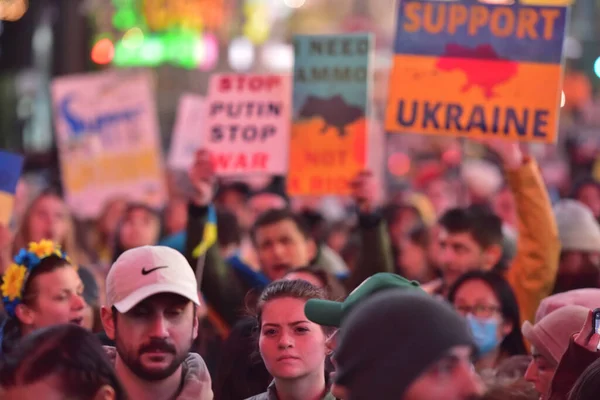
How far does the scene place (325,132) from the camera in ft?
27.7

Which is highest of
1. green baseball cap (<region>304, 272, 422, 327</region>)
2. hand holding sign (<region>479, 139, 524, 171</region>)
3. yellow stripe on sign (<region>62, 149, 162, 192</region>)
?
hand holding sign (<region>479, 139, 524, 171</region>)

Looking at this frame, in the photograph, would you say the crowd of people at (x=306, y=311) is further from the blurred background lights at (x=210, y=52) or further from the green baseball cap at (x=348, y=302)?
the blurred background lights at (x=210, y=52)

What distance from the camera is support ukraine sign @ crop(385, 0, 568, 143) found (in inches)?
295

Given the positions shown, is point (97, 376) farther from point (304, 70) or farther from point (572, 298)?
point (304, 70)

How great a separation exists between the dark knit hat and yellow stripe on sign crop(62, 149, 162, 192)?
25.6 feet

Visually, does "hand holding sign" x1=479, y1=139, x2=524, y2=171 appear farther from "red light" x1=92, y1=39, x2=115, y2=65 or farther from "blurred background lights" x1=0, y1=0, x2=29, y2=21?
"blurred background lights" x1=0, y1=0, x2=29, y2=21

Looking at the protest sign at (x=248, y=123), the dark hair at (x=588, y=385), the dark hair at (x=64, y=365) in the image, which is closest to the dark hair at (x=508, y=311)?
the dark hair at (x=588, y=385)

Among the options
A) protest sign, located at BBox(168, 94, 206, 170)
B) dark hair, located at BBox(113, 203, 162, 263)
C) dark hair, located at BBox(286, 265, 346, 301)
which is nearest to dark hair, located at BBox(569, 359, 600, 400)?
dark hair, located at BBox(286, 265, 346, 301)

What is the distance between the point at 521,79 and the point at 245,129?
2.32m

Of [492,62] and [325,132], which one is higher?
[492,62]

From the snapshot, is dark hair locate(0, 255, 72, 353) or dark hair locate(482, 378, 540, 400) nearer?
dark hair locate(482, 378, 540, 400)

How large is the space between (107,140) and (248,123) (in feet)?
8.12

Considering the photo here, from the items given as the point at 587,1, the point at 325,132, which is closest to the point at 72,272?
the point at 325,132

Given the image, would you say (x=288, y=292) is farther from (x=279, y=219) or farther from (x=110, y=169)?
(x=110, y=169)
